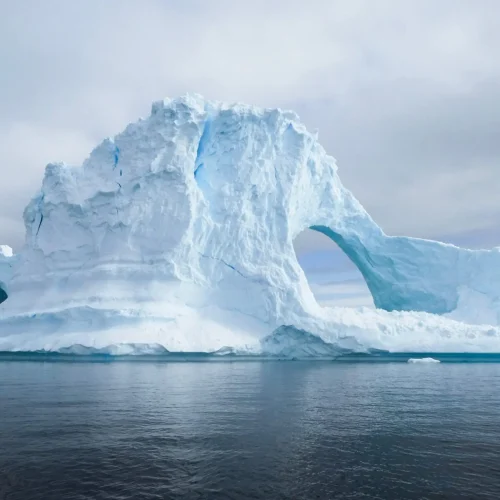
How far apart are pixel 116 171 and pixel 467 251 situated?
1686cm

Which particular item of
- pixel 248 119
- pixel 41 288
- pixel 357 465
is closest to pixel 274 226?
pixel 248 119

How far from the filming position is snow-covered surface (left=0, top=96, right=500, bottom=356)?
19.0 meters

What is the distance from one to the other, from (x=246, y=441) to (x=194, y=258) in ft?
46.9

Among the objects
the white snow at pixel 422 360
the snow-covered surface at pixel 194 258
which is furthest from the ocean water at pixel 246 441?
the white snow at pixel 422 360

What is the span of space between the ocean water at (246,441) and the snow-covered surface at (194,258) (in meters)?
6.77

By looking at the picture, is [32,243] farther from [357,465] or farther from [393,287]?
[357,465]

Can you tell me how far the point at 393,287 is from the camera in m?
25.8

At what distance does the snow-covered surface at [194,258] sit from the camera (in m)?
19.0

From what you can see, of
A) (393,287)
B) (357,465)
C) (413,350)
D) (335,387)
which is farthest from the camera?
(393,287)

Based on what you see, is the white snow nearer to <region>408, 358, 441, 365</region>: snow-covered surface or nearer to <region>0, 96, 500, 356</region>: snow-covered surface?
<region>408, 358, 441, 365</region>: snow-covered surface

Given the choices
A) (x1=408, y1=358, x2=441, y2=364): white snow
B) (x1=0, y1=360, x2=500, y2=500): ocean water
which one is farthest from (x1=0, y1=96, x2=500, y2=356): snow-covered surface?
(x1=0, y1=360, x2=500, y2=500): ocean water

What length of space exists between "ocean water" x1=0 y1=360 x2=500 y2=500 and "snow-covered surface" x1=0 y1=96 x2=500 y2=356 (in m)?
6.77

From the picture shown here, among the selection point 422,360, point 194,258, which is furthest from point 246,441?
point 422,360

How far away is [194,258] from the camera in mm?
20797
